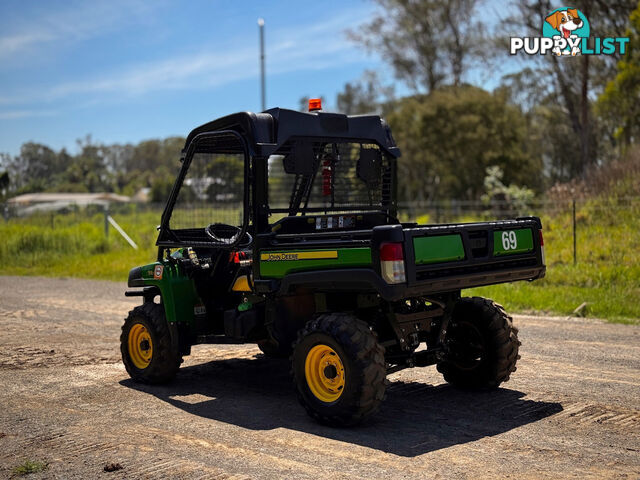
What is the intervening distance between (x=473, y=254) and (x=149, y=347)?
128 inches

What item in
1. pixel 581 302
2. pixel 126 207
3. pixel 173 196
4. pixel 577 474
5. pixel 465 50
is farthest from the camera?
pixel 465 50

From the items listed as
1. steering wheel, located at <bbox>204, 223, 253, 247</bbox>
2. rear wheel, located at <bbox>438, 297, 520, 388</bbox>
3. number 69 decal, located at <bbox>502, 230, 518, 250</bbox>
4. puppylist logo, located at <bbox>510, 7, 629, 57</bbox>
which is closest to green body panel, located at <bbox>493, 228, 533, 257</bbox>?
number 69 decal, located at <bbox>502, 230, 518, 250</bbox>

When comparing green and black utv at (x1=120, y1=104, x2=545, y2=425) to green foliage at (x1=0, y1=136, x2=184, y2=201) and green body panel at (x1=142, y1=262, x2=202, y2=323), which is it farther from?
green foliage at (x1=0, y1=136, x2=184, y2=201)

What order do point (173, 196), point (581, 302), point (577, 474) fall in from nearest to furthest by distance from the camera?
point (577, 474)
point (173, 196)
point (581, 302)

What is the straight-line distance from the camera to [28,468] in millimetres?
5137

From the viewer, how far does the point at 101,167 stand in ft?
388

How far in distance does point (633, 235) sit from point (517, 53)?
24.9m

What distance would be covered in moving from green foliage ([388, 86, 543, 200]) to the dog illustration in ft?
26.7

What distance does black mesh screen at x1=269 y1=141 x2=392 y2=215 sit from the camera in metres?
7.47

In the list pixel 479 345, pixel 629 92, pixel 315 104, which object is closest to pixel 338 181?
pixel 315 104

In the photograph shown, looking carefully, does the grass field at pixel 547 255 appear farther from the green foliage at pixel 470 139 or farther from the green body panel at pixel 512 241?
the green foliage at pixel 470 139

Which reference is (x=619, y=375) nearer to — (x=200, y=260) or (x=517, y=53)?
(x=200, y=260)

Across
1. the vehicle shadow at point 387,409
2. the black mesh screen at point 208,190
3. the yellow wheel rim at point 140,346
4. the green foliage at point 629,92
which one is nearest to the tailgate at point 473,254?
the vehicle shadow at point 387,409

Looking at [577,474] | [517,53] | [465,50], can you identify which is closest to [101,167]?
[465,50]
